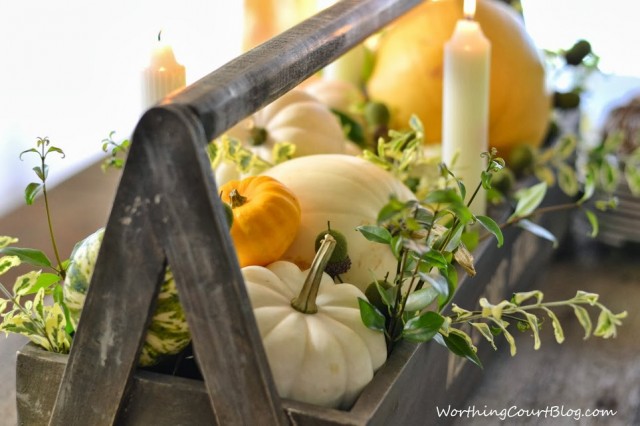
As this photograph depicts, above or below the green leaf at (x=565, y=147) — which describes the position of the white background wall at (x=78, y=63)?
below

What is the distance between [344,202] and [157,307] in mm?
251

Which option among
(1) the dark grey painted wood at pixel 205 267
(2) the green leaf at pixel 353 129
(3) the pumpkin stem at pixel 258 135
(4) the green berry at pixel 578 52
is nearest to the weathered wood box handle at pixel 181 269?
(1) the dark grey painted wood at pixel 205 267

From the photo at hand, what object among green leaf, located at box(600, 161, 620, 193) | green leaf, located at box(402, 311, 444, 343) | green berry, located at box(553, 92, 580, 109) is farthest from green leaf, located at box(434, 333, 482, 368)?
green berry, located at box(553, 92, 580, 109)

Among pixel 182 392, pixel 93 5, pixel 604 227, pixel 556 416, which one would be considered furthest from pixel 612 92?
pixel 93 5

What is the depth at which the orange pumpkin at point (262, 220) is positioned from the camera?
0.77m

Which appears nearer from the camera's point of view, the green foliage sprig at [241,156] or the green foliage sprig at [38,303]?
the green foliage sprig at [38,303]

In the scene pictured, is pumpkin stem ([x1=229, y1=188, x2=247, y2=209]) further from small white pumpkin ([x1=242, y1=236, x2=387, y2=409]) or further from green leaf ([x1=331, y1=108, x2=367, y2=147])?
green leaf ([x1=331, y1=108, x2=367, y2=147])

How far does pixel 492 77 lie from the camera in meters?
1.28

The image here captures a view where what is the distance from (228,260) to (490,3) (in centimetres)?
86

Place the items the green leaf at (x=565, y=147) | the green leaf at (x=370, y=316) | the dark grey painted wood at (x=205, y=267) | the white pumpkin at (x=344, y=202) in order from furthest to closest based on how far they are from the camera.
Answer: the green leaf at (x=565, y=147) → the white pumpkin at (x=344, y=202) → the green leaf at (x=370, y=316) → the dark grey painted wood at (x=205, y=267)

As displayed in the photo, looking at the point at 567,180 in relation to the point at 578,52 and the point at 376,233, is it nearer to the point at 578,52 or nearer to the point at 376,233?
the point at 578,52

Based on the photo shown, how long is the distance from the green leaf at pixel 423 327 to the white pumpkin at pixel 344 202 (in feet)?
0.26

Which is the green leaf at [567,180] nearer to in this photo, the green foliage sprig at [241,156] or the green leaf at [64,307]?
the green foliage sprig at [241,156]

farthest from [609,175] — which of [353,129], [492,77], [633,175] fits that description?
[353,129]
